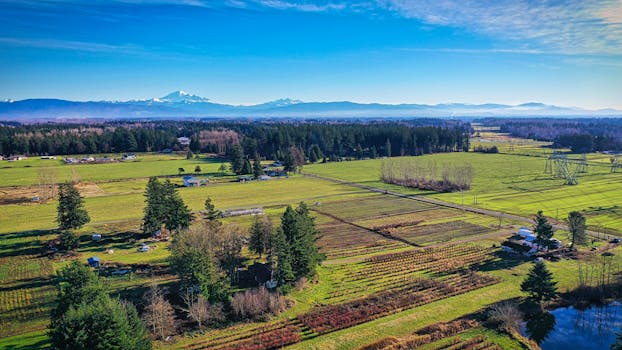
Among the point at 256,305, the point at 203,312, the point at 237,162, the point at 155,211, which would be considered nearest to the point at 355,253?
the point at 256,305

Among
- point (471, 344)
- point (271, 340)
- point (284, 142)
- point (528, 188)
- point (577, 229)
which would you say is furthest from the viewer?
point (284, 142)

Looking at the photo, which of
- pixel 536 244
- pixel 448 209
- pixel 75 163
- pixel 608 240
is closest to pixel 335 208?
pixel 448 209

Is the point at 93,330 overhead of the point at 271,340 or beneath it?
overhead

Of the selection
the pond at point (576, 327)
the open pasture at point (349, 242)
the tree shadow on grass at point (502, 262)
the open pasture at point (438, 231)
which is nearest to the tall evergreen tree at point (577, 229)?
the tree shadow on grass at point (502, 262)

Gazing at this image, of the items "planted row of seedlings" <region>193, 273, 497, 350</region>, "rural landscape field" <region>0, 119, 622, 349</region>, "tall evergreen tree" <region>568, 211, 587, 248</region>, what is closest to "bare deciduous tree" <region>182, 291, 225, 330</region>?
"rural landscape field" <region>0, 119, 622, 349</region>

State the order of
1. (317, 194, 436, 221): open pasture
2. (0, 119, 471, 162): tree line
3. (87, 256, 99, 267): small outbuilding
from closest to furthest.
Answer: (87, 256, 99, 267): small outbuilding, (317, 194, 436, 221): open pasture, (0, 119, 471, 162): tree line

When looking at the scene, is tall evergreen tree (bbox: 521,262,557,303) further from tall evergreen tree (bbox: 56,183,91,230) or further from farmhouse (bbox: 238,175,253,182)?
farmhouse (bbox: 238,175,253,182)

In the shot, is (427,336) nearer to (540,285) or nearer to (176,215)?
(540,285)
